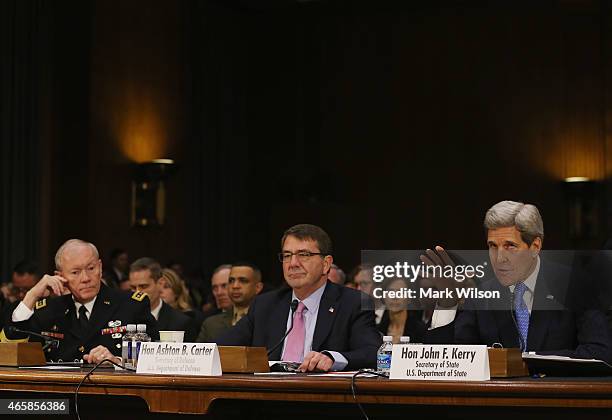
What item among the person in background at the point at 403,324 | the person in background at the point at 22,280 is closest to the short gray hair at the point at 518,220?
the person in background at the point at 403,324

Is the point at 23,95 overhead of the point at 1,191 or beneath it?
overhead

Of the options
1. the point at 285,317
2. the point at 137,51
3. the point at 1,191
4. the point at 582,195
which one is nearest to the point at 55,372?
the point at 285,317

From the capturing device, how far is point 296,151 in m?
13.4

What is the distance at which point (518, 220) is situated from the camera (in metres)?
3.80

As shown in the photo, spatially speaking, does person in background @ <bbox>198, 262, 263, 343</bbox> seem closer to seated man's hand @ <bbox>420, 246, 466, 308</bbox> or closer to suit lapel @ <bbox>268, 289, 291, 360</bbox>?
suit lapel @ <bbox>268, 289, 291, 360</bbox>

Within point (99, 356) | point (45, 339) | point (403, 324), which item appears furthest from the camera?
point (403, 324)

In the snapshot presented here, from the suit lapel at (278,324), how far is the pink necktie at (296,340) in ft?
0.11

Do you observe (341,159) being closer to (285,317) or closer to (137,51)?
(137,51)

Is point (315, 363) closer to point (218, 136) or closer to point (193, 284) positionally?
point (193, 284)

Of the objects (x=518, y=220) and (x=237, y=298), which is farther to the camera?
(x=237, y=298)

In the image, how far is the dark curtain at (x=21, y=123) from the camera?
981 centimetres

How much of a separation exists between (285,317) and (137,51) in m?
7.02

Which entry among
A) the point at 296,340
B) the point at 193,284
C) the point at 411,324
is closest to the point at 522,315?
the point at 296,340

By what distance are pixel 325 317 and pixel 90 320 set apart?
110 cm
